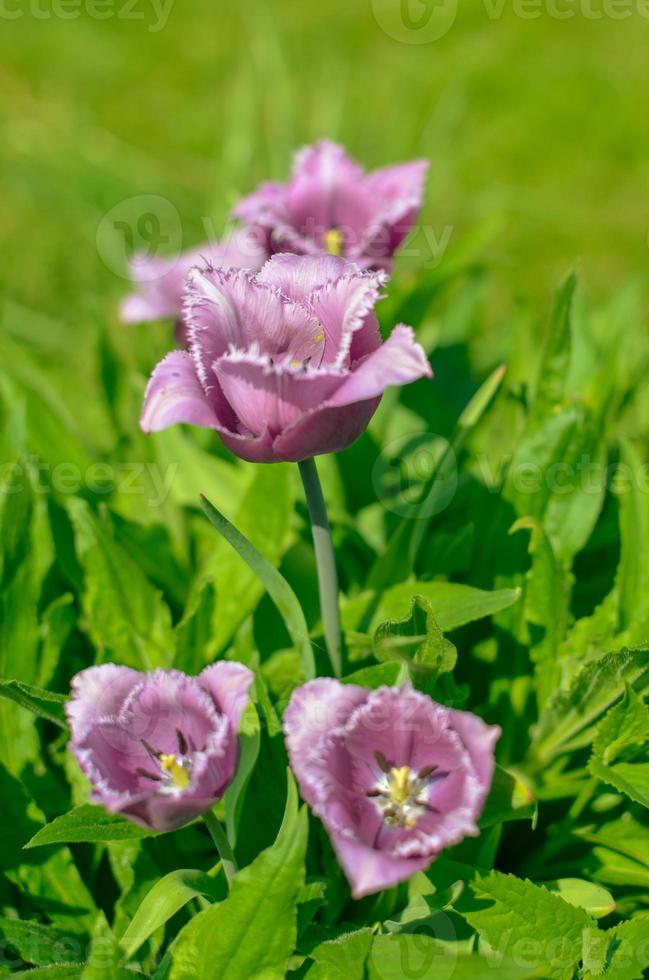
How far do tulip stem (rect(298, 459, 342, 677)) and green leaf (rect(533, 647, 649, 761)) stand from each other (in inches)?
13.6

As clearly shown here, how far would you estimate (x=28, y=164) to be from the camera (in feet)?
12.8

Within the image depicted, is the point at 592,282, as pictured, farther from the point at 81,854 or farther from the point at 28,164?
the point at 81,854

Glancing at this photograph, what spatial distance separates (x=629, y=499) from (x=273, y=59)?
2.50 metres

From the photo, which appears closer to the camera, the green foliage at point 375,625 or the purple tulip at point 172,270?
the green foliage at point 375,625

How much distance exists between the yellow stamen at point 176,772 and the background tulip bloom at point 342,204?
95 cm

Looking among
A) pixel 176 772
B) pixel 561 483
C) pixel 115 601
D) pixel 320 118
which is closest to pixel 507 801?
pixel 176 772

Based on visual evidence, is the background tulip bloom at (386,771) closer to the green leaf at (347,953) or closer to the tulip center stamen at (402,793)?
the tulip center stamen at (402,793)

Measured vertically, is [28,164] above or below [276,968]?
above

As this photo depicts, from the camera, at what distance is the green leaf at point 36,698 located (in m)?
1.32

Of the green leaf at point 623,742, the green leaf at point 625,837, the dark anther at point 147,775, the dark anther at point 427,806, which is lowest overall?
the green leaf at point 625,837

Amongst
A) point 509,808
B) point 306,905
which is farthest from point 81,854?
point 509,808

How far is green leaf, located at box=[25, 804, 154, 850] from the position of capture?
4.09 feet

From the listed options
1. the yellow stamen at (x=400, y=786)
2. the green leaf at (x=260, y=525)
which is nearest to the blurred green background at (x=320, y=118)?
the green leaf at (x=260, y=525)

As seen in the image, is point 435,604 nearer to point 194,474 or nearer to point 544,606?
point 544,606
